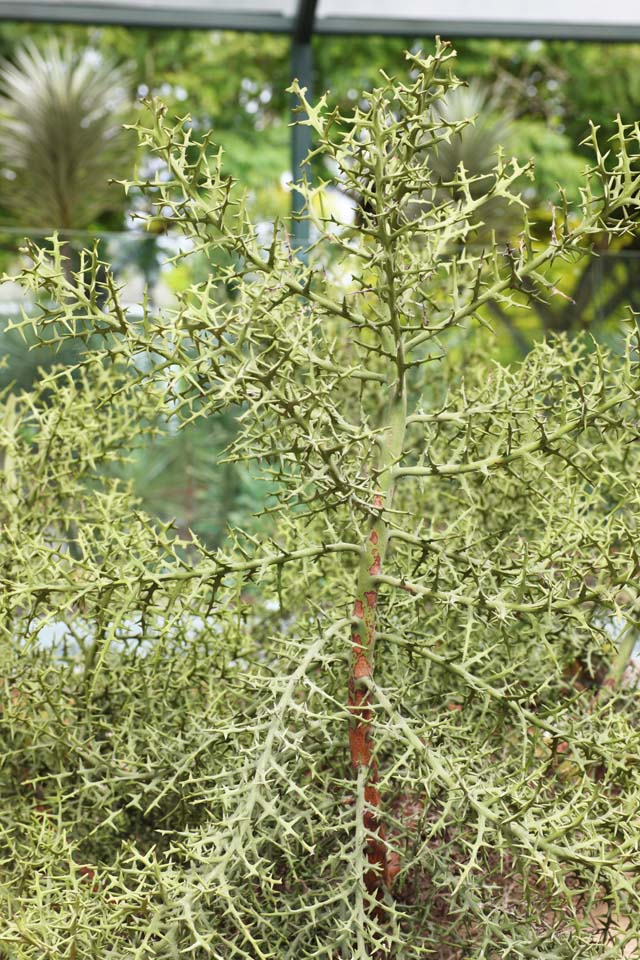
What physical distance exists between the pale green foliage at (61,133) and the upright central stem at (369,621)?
19.4 feet

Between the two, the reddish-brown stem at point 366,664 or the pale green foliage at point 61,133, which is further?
the pale green foliage at point 61,133

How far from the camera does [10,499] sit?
93 centimetres

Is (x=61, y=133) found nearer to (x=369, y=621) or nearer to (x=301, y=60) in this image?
(x=301, y=60)

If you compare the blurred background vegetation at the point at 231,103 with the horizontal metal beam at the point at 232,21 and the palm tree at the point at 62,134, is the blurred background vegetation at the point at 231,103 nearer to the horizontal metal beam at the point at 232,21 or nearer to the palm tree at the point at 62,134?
the palm tree at the point at 62,134

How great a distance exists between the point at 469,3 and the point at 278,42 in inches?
161

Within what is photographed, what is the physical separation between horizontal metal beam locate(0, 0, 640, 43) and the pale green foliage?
2728mm

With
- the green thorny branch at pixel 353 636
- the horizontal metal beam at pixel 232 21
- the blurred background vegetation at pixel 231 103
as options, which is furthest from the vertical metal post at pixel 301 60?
the green thorny branch at pixel 353 636

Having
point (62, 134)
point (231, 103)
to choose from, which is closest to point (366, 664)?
Answer: point (62, 134)

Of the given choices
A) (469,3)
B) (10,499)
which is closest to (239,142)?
(469,3)

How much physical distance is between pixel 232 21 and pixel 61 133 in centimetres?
311

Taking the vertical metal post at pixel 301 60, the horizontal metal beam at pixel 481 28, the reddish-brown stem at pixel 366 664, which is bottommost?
the reddish-brown stem at pixel 366 664

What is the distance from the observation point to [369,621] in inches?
26.9

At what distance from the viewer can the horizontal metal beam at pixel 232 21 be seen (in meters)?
3.33

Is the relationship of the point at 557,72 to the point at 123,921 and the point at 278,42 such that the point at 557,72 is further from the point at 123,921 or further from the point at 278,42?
the point at 123,921
